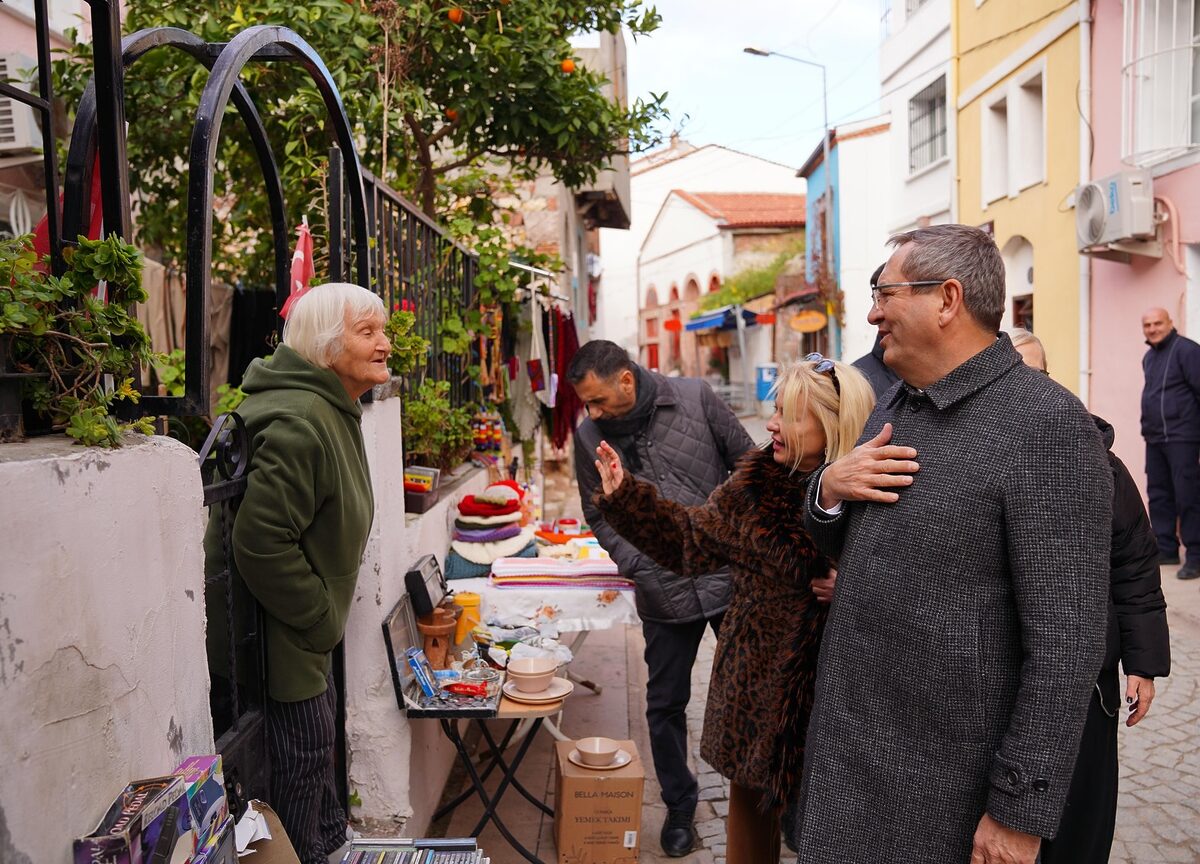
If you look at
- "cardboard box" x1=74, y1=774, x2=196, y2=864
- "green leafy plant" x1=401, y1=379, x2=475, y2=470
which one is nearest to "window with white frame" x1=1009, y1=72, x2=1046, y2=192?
"green leafy plant" x1=401, y1=379, x2=475, y2=470

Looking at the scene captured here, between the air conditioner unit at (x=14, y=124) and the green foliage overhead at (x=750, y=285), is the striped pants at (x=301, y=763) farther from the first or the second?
the green foliage overhead at (x=750, y=285)

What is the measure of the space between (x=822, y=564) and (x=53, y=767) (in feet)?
6.56

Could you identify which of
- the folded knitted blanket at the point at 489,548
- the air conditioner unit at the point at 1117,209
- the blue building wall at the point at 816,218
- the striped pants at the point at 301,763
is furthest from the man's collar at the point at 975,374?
the blue building wall at the point at 816,218

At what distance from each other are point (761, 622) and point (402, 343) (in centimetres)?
198

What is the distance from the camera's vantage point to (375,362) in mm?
2840

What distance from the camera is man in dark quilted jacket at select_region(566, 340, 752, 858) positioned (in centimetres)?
385

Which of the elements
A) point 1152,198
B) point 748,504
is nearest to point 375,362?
point 748,504

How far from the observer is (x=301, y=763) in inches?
107

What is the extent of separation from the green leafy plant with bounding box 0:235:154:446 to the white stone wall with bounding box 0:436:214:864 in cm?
8

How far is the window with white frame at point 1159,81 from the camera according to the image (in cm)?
827

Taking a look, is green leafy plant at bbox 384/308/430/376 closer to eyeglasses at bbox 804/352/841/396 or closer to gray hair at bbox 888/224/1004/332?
eyeglasses at bbox 804/352/841/396

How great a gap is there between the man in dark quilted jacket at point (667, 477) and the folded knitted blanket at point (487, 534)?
923 mm

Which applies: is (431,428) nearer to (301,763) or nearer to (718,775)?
(718,775)

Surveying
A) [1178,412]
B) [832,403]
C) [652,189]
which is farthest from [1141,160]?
[652,189]
